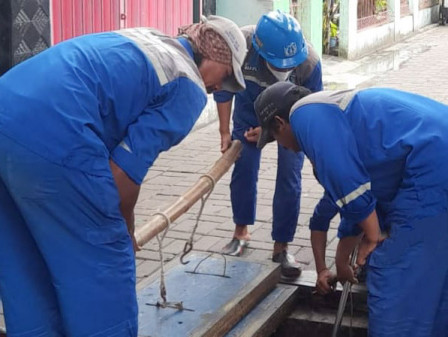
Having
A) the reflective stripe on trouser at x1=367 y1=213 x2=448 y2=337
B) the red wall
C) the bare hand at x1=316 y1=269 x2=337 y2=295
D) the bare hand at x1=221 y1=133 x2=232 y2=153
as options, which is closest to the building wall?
the red wall

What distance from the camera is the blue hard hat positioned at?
474 cm

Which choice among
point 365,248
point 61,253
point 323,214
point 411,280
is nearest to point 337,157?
point 365,248

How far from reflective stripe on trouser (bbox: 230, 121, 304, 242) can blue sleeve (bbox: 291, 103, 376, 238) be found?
57.8 inches

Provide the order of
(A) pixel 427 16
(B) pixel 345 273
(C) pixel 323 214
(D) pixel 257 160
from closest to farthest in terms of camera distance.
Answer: (B) pixel 345 273
(C) pixel 323 214
(D) pixel 257 160
(A) pixel 427 16

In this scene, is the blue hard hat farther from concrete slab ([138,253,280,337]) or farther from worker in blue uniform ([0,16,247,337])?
worker in blue uniform ([0,16,247,337])

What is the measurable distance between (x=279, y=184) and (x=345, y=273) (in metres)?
1.10

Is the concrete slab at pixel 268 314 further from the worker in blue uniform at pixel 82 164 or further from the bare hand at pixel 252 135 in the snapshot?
the worker in blue uniform at pixel 82 164

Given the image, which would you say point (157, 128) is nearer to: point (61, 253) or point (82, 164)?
point (82, 164)

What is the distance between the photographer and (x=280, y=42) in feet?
15.5

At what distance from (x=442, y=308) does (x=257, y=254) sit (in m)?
1.81

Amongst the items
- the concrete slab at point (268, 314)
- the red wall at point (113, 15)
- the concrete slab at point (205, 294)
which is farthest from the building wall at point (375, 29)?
the concrete slab at point (268, 314)

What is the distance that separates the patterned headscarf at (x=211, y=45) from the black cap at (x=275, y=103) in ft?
1.77

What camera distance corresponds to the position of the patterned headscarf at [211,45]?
11.4ft

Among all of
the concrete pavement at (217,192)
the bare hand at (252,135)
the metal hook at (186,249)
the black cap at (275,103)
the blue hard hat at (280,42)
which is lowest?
the concrete pavement at (217,192)
